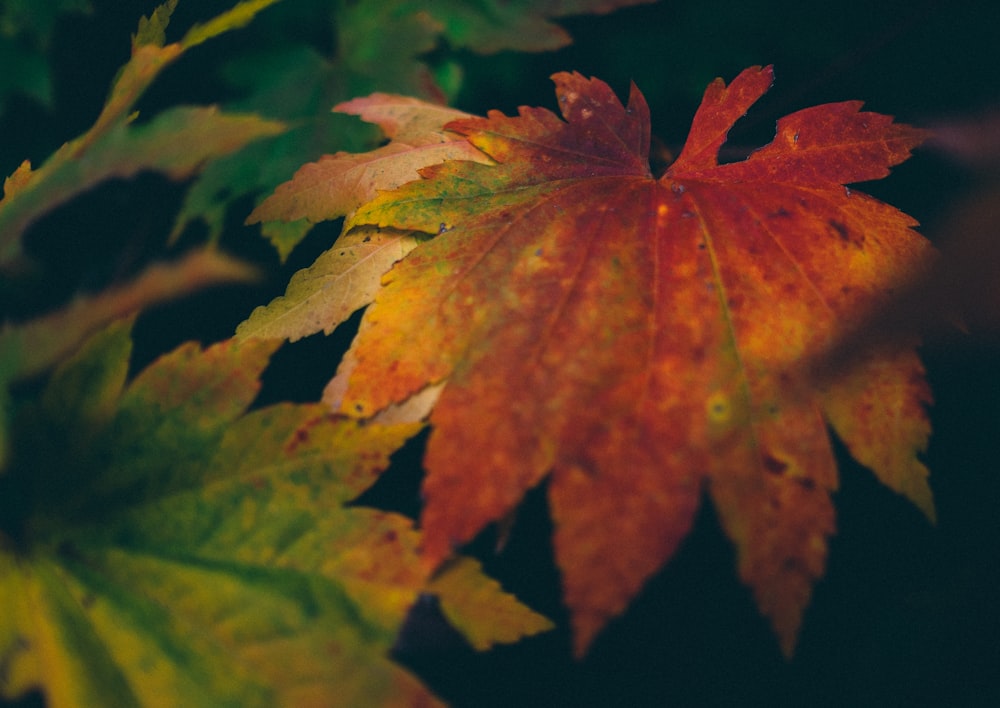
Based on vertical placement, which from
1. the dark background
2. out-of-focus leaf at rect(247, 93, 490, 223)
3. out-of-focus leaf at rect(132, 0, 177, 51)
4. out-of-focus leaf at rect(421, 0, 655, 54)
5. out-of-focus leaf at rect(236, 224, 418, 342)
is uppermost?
out-of-focus leaf at rect(132, 0, 177, 51)

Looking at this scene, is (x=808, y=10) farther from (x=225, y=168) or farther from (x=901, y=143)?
(x=225, y=168)

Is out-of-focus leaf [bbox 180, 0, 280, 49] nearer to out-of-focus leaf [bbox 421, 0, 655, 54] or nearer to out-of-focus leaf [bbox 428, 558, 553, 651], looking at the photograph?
out-of-focus leaf [bbox 421, 0, 655, 54]

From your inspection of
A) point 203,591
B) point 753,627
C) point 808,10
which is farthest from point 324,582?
point 808,10

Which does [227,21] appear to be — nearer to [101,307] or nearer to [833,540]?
[101,307]

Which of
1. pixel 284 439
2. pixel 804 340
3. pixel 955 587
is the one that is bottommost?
pixel 955 587

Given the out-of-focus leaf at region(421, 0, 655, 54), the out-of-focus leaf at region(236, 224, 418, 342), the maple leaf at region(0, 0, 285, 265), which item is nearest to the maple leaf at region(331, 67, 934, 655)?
the out-of-focus leaf at region(236, 224, 418, 342)

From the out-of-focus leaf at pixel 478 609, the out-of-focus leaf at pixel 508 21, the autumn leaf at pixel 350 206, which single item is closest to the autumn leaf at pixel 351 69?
the out-of-focus leaf at pixel 508 21

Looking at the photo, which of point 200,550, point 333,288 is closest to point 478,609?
point 200,550
